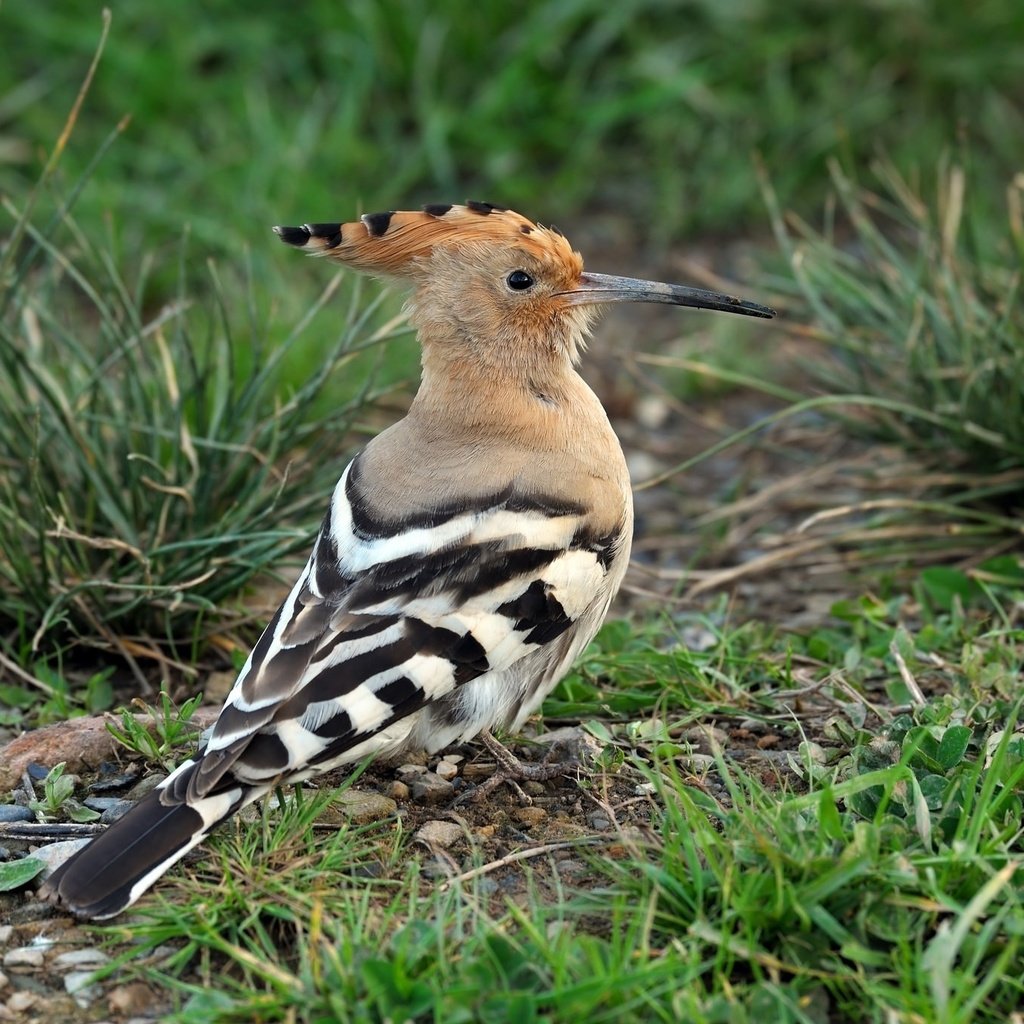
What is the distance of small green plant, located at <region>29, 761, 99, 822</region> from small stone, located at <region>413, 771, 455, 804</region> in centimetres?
49

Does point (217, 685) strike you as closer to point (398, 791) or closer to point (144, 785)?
point (144, 785)

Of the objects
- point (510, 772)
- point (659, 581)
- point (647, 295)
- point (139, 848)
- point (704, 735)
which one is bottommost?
point (659, 581)

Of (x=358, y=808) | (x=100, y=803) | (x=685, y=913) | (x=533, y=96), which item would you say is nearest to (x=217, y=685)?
(x=100, y=803)

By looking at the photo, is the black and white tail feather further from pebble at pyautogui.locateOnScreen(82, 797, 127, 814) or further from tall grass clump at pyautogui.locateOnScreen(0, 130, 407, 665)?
tall grass clump at pyautogui.locateOnScreen(0, 130, 407, 665)

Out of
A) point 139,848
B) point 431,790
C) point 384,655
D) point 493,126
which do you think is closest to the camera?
point 139,848

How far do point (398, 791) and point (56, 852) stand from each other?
526mm

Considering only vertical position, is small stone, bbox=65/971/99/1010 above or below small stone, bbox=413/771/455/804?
above

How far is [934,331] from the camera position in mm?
3477

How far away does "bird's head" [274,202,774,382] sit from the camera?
8.84 ft

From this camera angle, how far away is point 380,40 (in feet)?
16.5

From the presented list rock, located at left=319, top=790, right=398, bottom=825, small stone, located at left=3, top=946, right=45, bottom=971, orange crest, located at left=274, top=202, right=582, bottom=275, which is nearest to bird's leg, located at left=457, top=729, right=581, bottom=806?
rock, located at left=319, top=790, right=398, bottom=825

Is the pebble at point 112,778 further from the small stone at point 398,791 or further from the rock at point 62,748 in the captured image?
the small stone at point 398,791

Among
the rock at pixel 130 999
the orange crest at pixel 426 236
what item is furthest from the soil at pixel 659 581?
the orange crest at pixel 426 236

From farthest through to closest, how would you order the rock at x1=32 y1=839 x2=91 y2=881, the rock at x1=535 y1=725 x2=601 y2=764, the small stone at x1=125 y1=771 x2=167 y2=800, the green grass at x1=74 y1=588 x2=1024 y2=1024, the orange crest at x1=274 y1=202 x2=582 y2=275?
the orange crest at x1=274 y1=202 x2=582 y2=275, the rock at x1=535 y1=725 x2=601 y2=764, the small stone at x1=125 y1=771 x2=167 y2=800, the rock at x1=32 y1=839 x2=91 y2=881, the green grass at x1=74 y1=588 x2=1024 y2=1024
